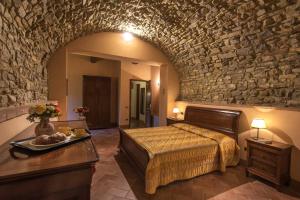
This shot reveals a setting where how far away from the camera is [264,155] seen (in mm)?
2697

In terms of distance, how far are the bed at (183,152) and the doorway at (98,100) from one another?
3065 millimetres

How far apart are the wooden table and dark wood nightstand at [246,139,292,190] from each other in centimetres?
285

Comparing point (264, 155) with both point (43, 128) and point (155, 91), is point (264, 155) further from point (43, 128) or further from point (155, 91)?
point (155, 91)

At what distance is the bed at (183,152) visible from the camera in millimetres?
2398

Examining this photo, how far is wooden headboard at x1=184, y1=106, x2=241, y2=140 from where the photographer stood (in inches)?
135

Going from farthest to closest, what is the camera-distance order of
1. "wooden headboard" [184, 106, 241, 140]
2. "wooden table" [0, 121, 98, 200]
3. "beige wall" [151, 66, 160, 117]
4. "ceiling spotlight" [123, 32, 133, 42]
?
1. "beige wall" [151, 66, 160, 117]
2. "ceiling spotlight" [123, 32, 133, 42]
3. "wooden headboard" [184, 106, 241, 140]
4. "wooden table" [0, 121, 98, 200]

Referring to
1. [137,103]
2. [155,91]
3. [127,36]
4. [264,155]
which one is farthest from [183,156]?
[137,103]

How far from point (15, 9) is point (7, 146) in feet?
4.80

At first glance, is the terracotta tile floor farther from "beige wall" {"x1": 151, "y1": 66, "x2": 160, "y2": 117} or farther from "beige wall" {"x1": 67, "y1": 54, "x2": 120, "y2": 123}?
"beige wall" {"x1": 67, "y1": 54, "x2": 120, "y2": 123}

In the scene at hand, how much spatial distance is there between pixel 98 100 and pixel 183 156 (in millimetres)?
4862

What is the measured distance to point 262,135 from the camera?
308 cm

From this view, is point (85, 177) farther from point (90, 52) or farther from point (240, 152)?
point (90, 52)

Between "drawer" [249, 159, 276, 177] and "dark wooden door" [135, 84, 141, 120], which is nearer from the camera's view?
"drawer" [249, 159, 276, 177]

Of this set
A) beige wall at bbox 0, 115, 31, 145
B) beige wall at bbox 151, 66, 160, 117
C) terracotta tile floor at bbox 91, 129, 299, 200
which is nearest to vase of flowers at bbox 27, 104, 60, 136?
beige wall at bbox 0, 115, 31, 145
